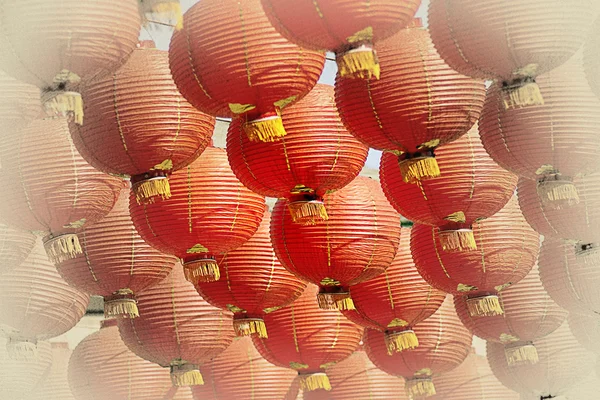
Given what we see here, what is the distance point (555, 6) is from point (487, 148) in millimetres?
644

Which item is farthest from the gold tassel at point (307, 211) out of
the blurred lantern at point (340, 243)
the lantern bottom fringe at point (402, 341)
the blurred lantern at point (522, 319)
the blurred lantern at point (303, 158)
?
the blurred lantern at point (522, 319)

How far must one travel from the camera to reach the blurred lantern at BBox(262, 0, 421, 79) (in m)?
2.86

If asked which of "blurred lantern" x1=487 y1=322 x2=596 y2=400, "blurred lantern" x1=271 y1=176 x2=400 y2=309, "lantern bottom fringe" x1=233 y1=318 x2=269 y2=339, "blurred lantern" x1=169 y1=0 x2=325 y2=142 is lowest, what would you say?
"blurred lantern" x1=487 y1=322 x2=596 y2=400

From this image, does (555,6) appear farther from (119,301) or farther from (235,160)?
(119,301)

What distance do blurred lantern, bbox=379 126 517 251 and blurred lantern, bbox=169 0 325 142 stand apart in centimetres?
73

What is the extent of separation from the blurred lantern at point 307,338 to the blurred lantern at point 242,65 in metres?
1.39

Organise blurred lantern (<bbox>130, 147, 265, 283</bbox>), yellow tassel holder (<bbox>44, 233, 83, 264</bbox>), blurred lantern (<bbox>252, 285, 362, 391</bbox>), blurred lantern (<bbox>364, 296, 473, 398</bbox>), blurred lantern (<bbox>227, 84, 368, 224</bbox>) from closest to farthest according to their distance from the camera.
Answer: blurred lantern (<bbox>227, 84, 368, 224</bbox>) → blurred lantern (<bbox>130, 147, 265, 283</bbox>) → yellow tassel holder (<bbox>44, 233, 83, 264</bbox>) → blurred lantern (<bbox>252, 285, 362, 391</bbox>) → blurred lantern (<bbox>364, 296, 473, 398</bbox>)

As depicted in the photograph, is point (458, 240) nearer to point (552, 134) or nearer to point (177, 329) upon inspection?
point (552, 134)

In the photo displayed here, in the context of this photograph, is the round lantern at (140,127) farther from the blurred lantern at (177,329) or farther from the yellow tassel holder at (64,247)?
the blurred lantern at (177,329)

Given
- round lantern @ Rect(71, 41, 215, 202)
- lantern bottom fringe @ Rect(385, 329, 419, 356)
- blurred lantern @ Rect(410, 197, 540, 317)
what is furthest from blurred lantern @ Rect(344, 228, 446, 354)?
round lantern @ Rect(71, 41, 215, 202)

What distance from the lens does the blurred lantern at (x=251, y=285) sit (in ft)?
13.5

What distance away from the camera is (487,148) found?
361cm

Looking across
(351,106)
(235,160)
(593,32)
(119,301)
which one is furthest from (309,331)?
(593,32)

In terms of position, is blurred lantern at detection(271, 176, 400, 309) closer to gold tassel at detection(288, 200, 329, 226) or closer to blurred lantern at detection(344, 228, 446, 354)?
gold tassel at detection(288, 200, 329, 226)
